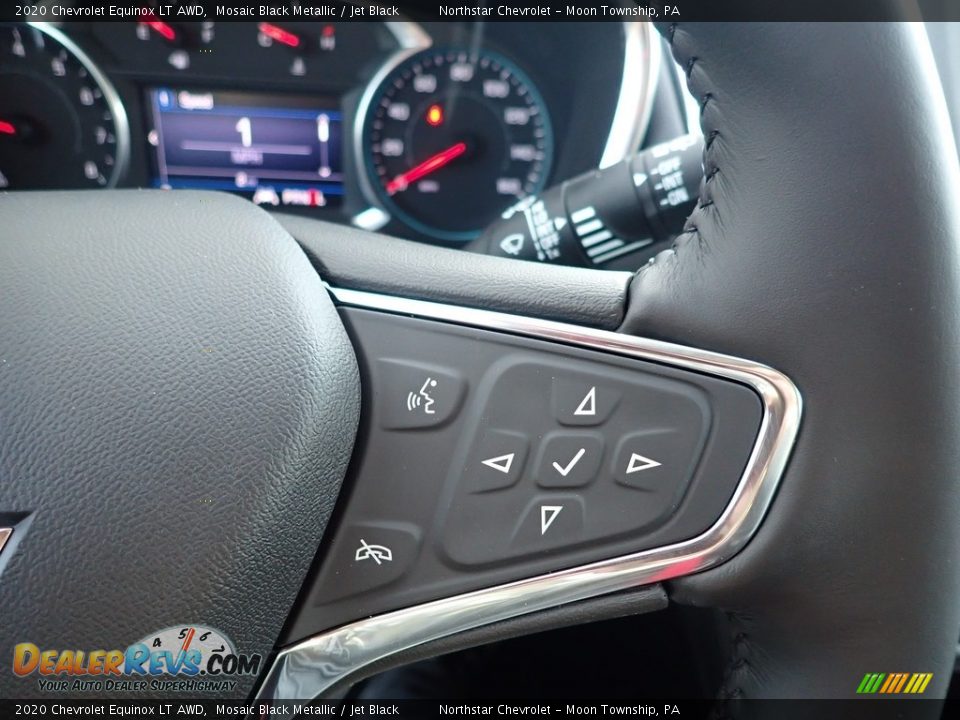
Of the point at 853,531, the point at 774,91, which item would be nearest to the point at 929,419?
the point at 853,531

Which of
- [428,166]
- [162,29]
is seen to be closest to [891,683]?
[428,166]

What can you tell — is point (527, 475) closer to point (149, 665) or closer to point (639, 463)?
point (639, 463)

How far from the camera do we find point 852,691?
49 cm

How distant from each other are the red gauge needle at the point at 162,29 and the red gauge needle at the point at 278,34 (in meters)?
0.15

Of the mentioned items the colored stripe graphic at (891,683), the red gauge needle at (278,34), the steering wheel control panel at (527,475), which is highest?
the red gauge needle at (278,34)

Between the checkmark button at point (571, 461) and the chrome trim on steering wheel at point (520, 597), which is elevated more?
the checkmark button at point (571, 461)

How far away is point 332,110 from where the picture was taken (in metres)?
1.63

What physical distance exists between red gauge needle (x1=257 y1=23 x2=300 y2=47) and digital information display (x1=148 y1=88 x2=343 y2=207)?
95 mm

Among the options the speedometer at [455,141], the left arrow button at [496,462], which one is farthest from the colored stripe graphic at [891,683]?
the speedometer at [455,141]

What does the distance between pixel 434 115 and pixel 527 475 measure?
49.7 inches

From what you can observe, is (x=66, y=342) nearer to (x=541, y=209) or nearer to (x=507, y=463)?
(x=507, y=463)

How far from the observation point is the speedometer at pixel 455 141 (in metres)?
1.64

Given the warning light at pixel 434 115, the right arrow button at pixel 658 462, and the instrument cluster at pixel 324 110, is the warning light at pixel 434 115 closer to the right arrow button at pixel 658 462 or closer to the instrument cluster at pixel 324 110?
the instrument cluster at pixel 324 110

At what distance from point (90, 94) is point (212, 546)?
4.46ft
